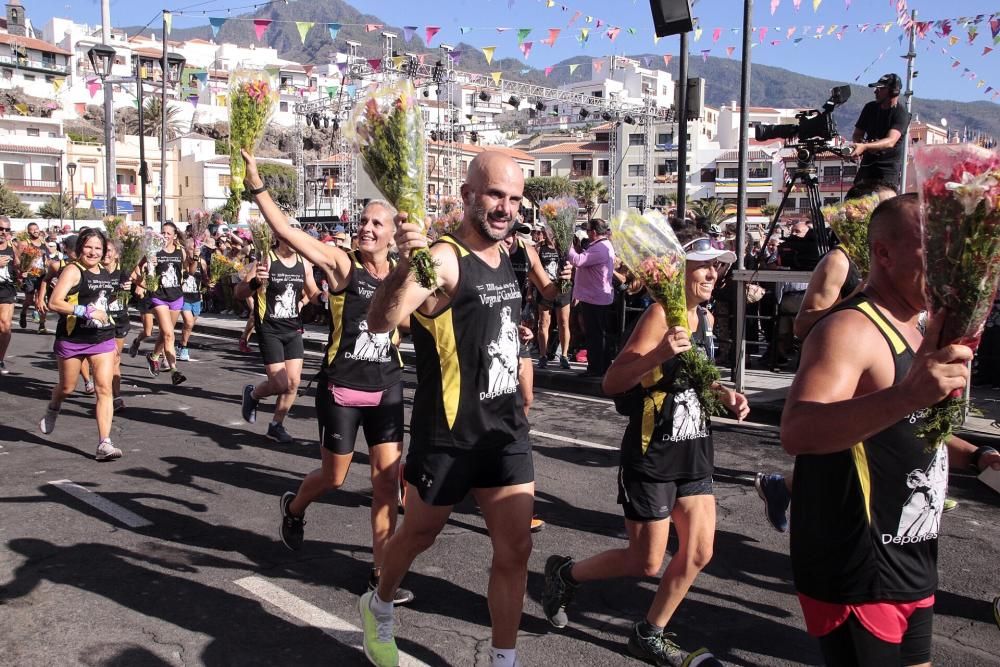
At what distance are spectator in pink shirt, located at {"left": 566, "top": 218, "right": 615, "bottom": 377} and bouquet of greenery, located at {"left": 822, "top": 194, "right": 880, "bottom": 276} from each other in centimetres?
606

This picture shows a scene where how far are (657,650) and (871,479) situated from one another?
1.70 m

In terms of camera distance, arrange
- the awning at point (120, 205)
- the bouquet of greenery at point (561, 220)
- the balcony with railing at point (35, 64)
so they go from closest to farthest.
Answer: the bouquet of greenery at point (561, 220) → the awning at point (120, 205) → the balcony with railing at point (35, 64)

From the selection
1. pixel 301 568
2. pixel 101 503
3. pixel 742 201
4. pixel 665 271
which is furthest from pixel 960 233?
pixel 742 201

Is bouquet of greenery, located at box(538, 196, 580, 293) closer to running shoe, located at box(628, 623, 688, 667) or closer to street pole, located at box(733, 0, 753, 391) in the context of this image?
street pole, located at box(733, 0, 753, 391)

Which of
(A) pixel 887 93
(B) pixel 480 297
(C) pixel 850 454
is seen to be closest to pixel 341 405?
(B) pixel 480 297

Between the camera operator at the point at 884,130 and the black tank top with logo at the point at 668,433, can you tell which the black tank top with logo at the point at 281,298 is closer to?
the black tank top with logo at the point at 668,433

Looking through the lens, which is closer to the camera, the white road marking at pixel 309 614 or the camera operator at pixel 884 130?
the white road marking at pixel 309 614

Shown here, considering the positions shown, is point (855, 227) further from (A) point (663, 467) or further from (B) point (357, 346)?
(B) point (357, 346)

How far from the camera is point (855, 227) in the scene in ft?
14.3

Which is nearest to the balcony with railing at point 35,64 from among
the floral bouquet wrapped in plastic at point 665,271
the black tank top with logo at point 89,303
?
the black tank top with logo at point 89,303

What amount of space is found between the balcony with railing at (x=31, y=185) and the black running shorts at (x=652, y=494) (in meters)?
78.8

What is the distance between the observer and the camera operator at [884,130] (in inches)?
323

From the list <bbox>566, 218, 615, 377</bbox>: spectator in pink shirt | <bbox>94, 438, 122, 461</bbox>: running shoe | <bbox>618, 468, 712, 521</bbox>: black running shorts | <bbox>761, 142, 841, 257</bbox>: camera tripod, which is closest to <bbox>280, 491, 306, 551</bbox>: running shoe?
<bbox>618, 468, 712, 521</bbox>: black running shorts

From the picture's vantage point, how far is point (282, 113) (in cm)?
10981
